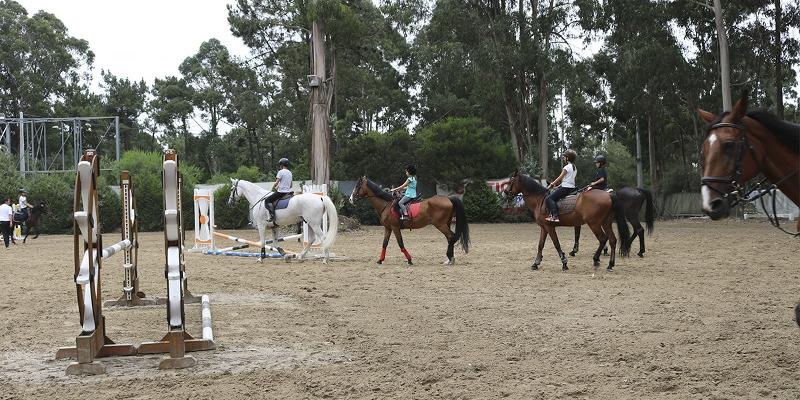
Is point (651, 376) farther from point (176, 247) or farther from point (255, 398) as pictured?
point (176, 247)

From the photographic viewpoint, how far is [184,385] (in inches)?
193

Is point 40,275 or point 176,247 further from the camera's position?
point 40,275

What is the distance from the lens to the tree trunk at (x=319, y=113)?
1031 inches

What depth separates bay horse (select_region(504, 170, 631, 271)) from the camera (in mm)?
11906

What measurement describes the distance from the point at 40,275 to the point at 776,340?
1190cm

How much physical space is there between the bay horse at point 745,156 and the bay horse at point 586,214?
22.8 feet

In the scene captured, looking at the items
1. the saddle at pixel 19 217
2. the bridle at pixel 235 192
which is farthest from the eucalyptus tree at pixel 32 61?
the bridle at pixel 235 192

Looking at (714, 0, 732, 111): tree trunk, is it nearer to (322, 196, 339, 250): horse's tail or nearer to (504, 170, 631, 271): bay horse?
(504, 170, 631, 271): bay horse

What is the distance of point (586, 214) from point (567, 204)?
429 millimetres

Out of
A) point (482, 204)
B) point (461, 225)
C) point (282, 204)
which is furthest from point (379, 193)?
point (482, 204)

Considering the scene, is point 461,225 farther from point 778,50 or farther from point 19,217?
point 778,50

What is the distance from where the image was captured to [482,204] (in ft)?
113

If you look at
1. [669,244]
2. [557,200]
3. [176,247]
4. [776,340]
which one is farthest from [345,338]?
[669,244]

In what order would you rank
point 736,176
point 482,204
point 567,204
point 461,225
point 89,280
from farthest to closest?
point 482,204
point 461,225
point 567,204
point 89,280
point 736,176
